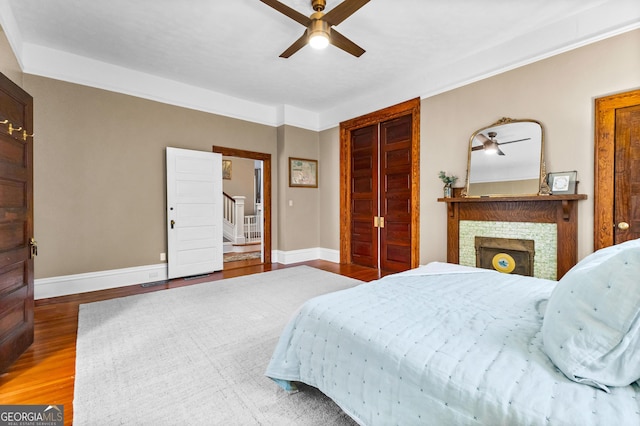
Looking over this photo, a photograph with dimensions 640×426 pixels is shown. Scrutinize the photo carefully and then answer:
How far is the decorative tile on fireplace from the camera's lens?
3055 millimetres

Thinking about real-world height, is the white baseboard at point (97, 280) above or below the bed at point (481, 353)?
below

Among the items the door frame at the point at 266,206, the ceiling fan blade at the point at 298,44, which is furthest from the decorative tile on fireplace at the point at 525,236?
the door frame at the point at 266,206

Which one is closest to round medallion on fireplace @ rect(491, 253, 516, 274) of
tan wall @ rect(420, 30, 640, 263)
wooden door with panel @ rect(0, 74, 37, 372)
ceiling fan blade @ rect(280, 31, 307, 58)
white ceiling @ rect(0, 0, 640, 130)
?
tan wall @ rect(420, 30, 640, 263)

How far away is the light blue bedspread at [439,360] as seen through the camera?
2.69ft

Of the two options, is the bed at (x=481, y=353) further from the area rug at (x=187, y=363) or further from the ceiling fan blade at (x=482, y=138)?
the ceiling fan blade at (x=482, y=138)

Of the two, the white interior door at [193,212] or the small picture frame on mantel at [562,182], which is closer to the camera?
the small picture frame on mantel at [562,182]

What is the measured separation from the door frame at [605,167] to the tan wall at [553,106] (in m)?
0.05

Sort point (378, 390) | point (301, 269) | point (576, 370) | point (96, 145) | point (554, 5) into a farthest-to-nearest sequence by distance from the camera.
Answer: point (301, 269) < point (96, 145) < point (554, 5) < point (378, 390) < point (576, 370)

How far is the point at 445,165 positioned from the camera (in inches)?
157

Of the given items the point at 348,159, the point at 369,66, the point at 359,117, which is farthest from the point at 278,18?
the point at 348,159

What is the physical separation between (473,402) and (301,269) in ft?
13.3

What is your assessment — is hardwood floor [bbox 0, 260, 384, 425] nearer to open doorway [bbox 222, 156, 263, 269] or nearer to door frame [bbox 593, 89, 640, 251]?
open doorway [bbox 222, 156, 263, 269]

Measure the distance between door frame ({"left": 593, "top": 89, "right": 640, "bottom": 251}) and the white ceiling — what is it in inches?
27.0

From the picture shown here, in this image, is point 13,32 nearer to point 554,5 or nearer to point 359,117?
point 359,117
